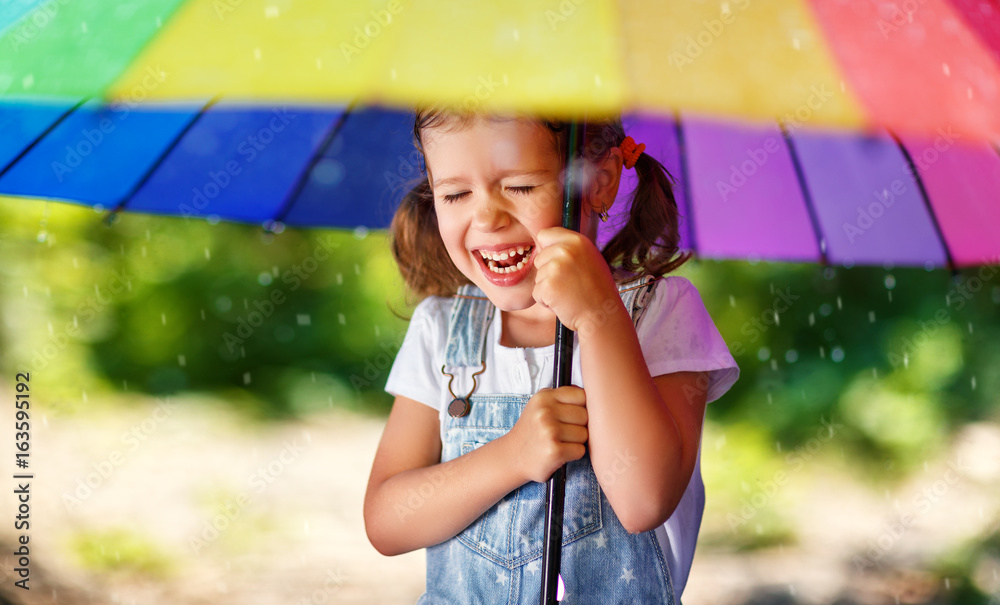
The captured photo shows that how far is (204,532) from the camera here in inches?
118

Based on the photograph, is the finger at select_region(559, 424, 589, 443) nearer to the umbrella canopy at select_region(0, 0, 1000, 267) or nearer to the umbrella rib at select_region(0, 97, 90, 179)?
the umbrella canopy at select_region(0, 0, 1000, 267)

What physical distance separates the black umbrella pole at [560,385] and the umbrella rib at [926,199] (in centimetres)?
39

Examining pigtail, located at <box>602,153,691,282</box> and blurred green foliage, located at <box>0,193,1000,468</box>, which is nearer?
A: pigtail, located at <box>602,153,691,282</box>

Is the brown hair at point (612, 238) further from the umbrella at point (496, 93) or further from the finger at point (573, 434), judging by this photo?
the finger at point (573, 434)

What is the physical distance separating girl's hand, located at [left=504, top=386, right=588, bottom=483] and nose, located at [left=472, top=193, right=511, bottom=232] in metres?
0.17

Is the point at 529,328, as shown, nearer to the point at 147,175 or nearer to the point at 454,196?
the point at 454,196

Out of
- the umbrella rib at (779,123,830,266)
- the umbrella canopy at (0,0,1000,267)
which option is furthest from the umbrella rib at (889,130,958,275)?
the umbrella rib at (779,123,830,266)

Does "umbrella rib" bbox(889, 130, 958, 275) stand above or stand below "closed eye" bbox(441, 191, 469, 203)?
above

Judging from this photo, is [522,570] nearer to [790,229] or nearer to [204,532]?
[790,229]

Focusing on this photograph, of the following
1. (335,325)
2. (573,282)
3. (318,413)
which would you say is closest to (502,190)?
(573,282)

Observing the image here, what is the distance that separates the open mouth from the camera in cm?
89

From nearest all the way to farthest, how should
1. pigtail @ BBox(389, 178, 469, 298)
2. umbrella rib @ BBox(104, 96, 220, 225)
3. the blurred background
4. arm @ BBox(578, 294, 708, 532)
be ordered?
arm @ BBox(578, 294, 708, 532), umbrella rib @ BBox(104, 96, 220, 225), pigtail @ BBox(389, 178, 469, 298), the blurred background

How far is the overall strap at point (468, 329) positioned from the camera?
1.02m

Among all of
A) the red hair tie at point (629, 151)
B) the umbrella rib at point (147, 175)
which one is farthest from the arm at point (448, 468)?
the umbrella rib at point (147, 175)
